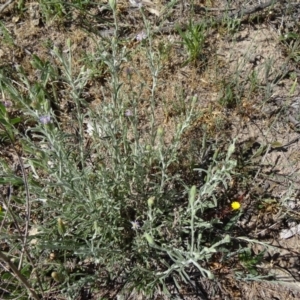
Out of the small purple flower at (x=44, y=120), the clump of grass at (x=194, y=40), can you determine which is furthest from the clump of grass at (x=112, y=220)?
the clump of grass at (x=194, y=40)

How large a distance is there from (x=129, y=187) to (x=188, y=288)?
61cm

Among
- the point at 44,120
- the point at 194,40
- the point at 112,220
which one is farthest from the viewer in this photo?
the point at 194,40

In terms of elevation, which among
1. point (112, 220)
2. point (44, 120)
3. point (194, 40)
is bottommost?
point (112, 220)

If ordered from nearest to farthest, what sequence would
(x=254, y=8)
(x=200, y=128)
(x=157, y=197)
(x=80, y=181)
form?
(x=80, y=181)
(x=157, y=197)
(x=200, y=128)
(x=254, y=8)

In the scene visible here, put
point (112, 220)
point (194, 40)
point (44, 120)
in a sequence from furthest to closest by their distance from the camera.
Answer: point (194, 40) < point (112, 220) < point (44, 120)

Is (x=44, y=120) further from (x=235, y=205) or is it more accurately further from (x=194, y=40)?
(x=194, y=40)

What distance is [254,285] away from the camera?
2.39m

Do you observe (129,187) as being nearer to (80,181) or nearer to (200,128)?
(80,181)

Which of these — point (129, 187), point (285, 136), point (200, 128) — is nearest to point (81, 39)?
point (200, 128)

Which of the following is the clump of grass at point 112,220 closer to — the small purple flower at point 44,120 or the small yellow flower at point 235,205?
the small yellow flower at point 235,205

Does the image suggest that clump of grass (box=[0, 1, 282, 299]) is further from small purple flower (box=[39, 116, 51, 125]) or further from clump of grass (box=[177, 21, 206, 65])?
clump of grass (box=[177, 21, 206, 65])

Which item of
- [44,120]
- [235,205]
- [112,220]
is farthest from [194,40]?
[44,120]

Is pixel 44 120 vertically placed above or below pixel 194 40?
above

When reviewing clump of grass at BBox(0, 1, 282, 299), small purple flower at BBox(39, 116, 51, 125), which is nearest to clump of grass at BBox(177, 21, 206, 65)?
clump of grass at BBox(0, 1, 282, 299)
